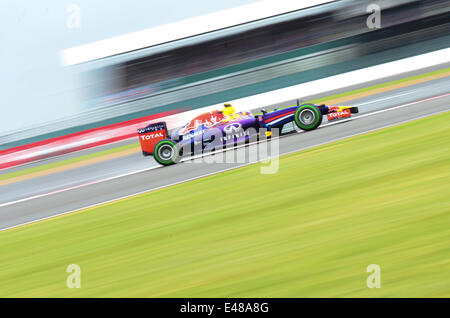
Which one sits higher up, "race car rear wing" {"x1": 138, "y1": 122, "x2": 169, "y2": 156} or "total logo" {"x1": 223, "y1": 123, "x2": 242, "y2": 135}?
"race car rear wing" {"x1": 138, "y1": 122, "x2": 169, "y2": 156}

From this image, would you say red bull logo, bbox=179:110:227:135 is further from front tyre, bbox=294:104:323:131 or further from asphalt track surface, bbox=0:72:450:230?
front tyre, bbox=294:104:323:131

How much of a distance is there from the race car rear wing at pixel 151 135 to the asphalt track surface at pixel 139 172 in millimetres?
478

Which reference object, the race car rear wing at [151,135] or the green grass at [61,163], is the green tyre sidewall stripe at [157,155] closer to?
the race car rear wing at [151,135]

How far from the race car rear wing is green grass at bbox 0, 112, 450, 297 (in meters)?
1.85

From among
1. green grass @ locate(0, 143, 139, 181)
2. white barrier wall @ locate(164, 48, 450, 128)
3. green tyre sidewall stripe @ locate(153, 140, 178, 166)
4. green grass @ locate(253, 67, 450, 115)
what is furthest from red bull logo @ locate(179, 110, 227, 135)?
white barrier wall @ locate(164, 48, 450, 128)

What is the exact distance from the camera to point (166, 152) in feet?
33.0

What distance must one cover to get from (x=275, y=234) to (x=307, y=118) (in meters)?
4.54

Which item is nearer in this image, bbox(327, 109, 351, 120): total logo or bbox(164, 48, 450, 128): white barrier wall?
bbox(327, 109, 351, 120): total logo

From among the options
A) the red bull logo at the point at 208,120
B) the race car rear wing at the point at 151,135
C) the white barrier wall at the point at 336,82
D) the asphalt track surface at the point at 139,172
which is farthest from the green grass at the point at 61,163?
the red bull logo at the point at 208,120

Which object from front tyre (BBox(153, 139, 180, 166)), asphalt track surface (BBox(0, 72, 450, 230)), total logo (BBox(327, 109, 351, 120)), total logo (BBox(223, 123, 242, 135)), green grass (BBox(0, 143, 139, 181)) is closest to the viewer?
asphalt track surface (BBox(0, 72, 450, 230))

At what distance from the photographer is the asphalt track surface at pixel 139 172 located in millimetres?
9055

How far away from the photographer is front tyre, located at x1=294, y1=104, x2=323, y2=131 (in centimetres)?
972

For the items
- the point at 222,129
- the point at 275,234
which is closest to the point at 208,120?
the point at 222,129

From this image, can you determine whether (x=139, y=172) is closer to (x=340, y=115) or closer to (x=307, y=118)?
(x=307, y=118)
